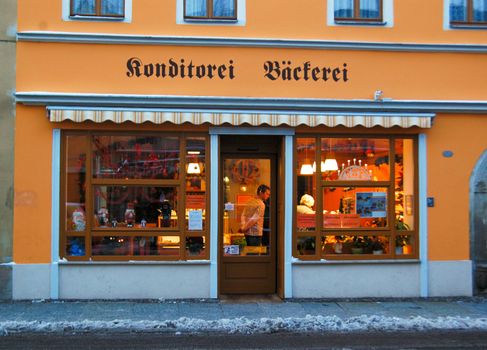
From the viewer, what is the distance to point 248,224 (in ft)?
34.0

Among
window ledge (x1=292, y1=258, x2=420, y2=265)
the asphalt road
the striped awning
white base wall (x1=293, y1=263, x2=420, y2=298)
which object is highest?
the striped awning

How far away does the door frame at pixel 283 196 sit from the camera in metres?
9.70

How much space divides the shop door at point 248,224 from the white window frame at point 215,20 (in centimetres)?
222

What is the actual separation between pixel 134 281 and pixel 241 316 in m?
1.99

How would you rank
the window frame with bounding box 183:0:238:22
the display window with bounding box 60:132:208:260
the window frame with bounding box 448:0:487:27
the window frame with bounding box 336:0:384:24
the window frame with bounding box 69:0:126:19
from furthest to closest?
the window frame with bounding box 448:0:487:27
the window frame with bounding box 336:0:384:24
the window frame with bounding box 183:0:238:22
the window frame with bounding box 69:0:126:19
the display window with bounding box 60:132:208:260

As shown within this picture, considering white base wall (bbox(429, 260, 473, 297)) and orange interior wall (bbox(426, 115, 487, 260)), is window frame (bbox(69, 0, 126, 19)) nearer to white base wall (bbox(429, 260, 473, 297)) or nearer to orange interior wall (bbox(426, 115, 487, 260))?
orange interior wall (bbox(426, 115, 487, 260))

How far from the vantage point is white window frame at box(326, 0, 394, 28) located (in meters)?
10.0

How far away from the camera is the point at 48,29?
9617 millimetres

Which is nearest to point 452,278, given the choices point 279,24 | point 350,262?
point 350,262

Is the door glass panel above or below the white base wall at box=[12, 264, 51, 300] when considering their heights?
above

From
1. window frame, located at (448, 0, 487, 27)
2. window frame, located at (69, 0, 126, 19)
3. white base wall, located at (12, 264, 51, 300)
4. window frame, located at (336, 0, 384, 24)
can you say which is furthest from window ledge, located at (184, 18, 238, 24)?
white base wall, located at (12, 264, 51, 300)

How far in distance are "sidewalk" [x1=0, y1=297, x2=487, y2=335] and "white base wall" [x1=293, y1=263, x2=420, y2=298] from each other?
0.21 metres

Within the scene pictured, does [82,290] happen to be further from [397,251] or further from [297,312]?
[397,251]

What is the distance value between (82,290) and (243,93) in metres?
4.11
